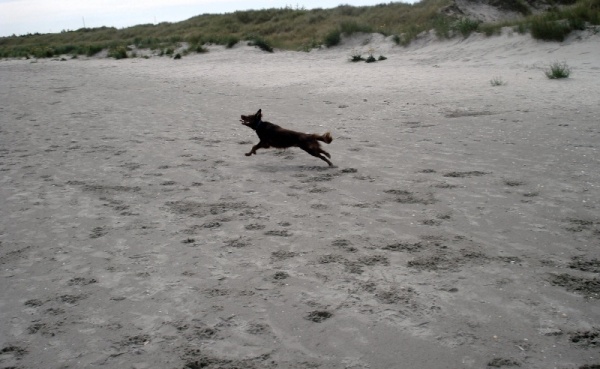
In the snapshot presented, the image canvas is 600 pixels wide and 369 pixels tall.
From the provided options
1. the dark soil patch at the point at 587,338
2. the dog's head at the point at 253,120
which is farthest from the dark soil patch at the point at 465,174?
the dark soil patch at the point at 587,338

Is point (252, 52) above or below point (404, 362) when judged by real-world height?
above

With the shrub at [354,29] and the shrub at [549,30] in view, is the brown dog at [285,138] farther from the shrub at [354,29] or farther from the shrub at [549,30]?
the shrub at [354,29]

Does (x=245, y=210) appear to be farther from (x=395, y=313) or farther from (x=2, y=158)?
(x=2, y=158)

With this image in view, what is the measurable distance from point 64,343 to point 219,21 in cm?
4052

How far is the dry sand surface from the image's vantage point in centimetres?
335

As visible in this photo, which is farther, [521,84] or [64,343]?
[521,84]

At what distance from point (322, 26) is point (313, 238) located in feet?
92.8

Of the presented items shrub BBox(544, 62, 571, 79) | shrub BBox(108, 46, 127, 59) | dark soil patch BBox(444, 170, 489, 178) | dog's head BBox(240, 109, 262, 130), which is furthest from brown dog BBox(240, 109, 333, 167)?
shrub BBox(108, 46, 127, 59)

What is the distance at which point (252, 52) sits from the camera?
75.4ft

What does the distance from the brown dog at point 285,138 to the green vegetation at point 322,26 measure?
33.7 feet

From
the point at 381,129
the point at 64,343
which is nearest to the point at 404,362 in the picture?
the point at 64,343

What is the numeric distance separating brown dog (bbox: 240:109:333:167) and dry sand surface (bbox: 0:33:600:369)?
0.21 meters

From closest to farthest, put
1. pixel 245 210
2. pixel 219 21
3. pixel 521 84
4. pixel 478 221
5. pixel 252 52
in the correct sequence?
pixel 478 221 → pixel 245 210 → pixel 521 84 → pixel 252 52 → pixel 219 21

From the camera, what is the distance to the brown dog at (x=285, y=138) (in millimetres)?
7121
